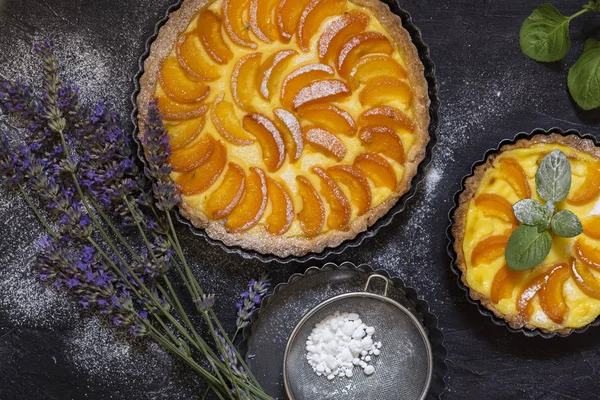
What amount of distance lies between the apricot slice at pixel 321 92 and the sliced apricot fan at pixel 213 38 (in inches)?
16.6

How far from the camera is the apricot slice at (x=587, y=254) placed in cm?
321

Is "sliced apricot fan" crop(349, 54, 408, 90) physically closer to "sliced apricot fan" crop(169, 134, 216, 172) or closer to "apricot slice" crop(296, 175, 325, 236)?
"apricot slice" crop(296, 175, 325, 236)

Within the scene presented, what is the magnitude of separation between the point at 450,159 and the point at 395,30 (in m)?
0.75

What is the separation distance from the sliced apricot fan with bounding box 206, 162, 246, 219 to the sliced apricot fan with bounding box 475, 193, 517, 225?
3.88 ft

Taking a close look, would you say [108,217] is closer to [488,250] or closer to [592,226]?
[488,250]

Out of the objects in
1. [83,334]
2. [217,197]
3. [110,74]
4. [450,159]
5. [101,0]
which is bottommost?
[450,159]

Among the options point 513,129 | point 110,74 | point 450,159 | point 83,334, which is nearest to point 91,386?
point 83,334

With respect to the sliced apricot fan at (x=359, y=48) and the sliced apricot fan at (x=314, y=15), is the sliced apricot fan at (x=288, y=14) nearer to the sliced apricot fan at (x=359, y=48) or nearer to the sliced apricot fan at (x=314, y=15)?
the sliced apricot fan at (x=314, y=15)

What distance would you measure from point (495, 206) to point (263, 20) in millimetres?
1489

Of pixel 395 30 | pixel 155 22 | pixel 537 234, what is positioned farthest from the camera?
pixel 155 22

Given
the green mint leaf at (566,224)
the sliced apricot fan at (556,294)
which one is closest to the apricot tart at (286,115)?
the green mint leaf at (566,224)

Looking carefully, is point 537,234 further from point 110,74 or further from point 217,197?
point 110,74

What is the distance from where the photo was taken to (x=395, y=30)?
334 cm

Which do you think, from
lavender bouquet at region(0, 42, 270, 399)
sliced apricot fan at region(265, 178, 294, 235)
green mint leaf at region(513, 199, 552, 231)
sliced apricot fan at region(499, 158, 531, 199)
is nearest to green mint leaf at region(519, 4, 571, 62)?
sliced apricot fan at region(499, 158, 531, 199)
